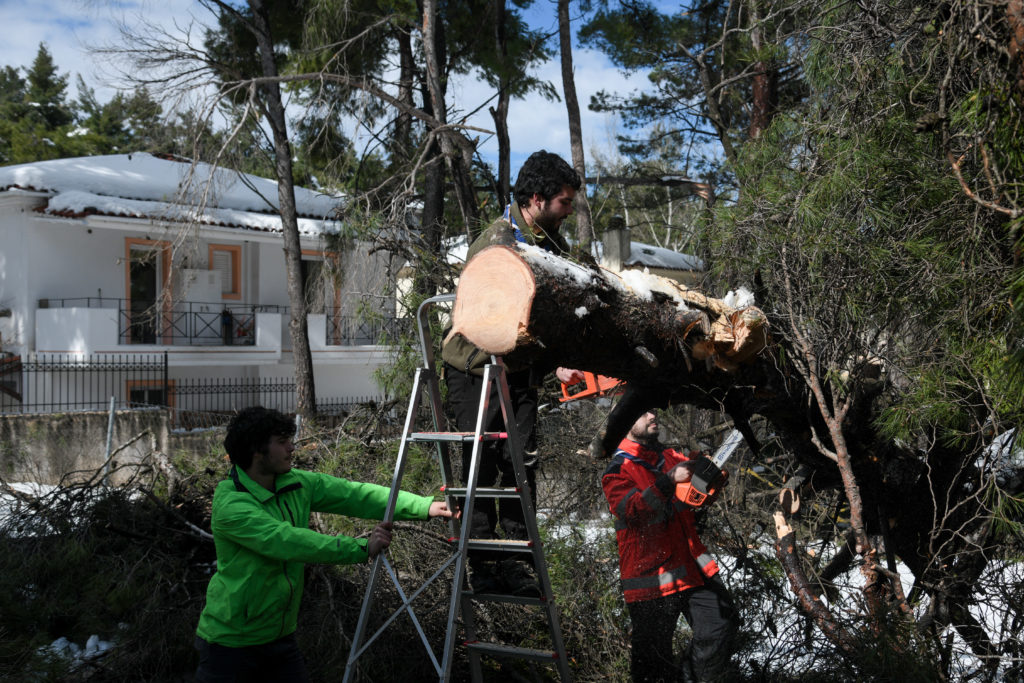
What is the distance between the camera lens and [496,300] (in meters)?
3.30

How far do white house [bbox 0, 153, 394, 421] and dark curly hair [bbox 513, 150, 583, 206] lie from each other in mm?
9169

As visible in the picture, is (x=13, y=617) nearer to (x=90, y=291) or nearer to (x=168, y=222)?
(x=168, y=222)

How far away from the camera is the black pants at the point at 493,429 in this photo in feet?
12.9

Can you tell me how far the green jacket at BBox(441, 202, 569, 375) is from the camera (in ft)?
11.8

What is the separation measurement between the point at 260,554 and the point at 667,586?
81.7 inches

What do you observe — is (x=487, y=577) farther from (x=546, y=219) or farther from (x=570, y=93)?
(x=570, y=93)

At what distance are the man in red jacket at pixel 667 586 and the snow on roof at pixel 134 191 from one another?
30.4ft

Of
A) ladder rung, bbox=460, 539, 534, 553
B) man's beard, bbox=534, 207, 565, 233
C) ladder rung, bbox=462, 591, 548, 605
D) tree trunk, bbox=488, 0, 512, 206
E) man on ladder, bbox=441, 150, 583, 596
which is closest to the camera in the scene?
ladder rung, bbox=460, 539, 534, 553

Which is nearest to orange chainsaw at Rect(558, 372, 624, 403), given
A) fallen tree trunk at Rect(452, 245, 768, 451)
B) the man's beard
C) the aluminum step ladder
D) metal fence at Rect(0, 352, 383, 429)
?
fallen tree trunk at Rect(452, 245, 768, 451)

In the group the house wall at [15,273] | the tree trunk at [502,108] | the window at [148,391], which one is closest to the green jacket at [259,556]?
the tree trunk at [502,108]

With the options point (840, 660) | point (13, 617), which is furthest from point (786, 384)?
point (13, 617)

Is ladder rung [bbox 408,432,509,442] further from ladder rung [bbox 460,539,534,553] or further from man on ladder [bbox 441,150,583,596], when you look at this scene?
ladder rung [bbox 460,539,534,553]

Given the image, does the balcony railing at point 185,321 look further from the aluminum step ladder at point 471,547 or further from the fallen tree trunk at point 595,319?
the fallen tree trunk at point 595,319

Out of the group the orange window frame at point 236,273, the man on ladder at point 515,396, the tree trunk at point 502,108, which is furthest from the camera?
the orange window frame at point 236,273
